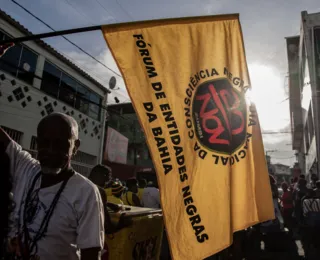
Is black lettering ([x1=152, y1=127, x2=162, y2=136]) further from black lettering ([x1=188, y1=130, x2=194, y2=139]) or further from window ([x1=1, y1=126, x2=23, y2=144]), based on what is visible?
window ([x1=1, y1=126, x2=23, y2=144])

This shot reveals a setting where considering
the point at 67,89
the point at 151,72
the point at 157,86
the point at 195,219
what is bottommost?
the point at 195,219

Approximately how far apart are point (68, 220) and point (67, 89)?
11.5m

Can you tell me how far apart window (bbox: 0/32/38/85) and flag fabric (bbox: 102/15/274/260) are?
9.43 metres

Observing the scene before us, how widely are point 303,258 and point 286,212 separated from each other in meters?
3.21

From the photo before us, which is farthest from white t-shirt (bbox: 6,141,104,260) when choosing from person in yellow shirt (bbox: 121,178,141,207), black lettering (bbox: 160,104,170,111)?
person in yellow shirt (bbox: 121,178,141,207)

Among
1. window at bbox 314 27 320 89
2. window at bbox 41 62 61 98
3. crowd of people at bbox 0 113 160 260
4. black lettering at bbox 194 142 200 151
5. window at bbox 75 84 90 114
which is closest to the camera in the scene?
crowd of people at bbox 0 113 160 260

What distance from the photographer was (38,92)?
12211 millimetres

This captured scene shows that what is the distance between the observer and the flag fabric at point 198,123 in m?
2.24

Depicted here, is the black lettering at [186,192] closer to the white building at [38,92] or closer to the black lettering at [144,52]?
the black lettering at [144,52]

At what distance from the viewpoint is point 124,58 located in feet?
7.63

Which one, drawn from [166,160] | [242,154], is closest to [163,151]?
[166,160]

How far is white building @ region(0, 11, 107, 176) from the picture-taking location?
1063 cm

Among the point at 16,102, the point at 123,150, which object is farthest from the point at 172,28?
the point at 123,150

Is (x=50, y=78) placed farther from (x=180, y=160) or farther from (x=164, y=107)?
(x=180, y=160)
